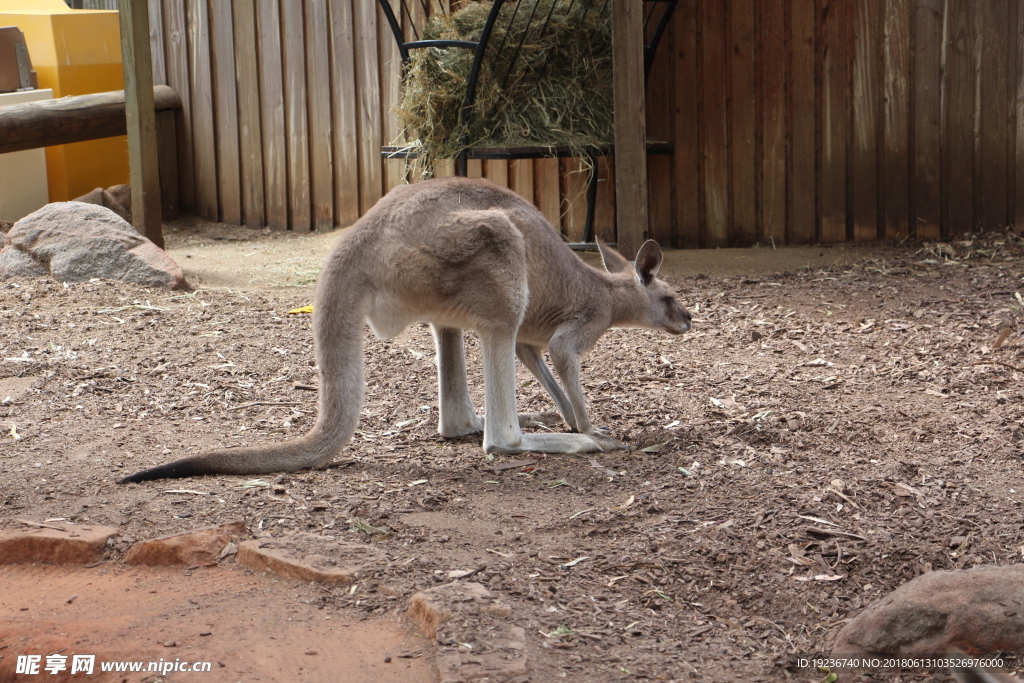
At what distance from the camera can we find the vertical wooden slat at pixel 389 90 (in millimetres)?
8672

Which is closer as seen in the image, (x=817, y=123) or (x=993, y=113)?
(x=993, y=113)

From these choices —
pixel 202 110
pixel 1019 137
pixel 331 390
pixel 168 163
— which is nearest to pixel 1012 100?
pixel 1019 137

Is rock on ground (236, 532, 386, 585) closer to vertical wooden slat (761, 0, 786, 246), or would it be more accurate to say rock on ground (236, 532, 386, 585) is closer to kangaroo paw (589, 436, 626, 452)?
kangaroo paw (589, 436, 626, 452)

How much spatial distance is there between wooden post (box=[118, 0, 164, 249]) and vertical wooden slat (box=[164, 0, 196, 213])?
8.12 ft

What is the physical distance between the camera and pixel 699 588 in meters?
2.98

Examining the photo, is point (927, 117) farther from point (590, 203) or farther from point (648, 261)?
point (648, 261)

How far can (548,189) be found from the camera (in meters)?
8.02

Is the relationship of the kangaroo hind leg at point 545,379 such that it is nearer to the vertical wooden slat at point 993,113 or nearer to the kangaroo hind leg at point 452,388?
the kangaroo hind leg at point 452,388

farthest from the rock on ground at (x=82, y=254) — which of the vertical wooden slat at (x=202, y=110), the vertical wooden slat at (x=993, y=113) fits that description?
the vertical wooden slat at (x=993, y=113)

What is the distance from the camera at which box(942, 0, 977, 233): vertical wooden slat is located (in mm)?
7047

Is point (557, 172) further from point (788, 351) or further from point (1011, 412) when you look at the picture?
point (1011, 412)

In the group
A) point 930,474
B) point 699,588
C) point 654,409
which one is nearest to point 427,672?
point 699,588

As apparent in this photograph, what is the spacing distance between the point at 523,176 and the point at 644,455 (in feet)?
14.3

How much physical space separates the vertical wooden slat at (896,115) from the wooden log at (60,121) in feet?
20.0
